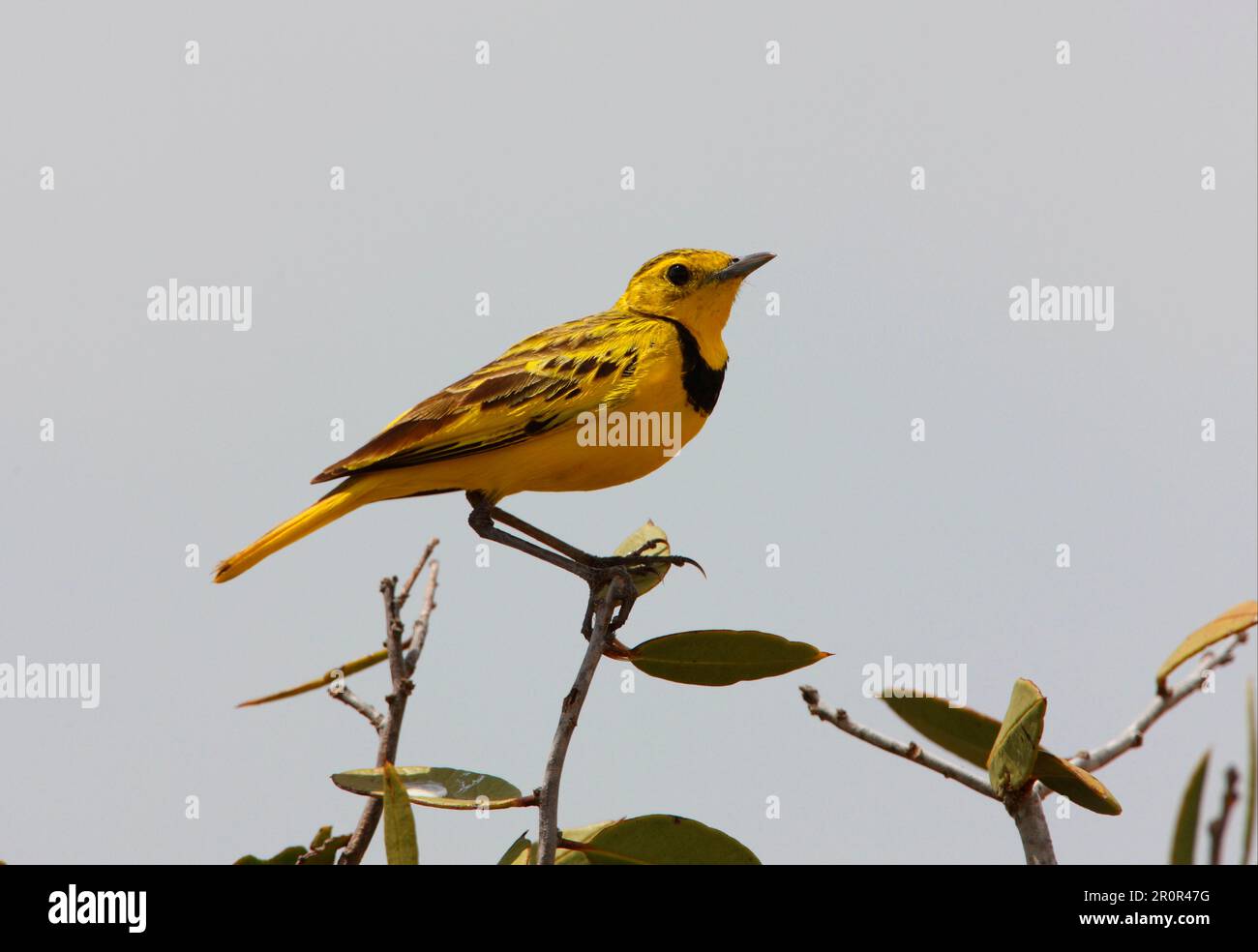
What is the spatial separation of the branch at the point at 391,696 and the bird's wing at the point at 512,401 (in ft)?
4.71

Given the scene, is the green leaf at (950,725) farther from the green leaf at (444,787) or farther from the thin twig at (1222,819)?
the green leaf at (444,787)

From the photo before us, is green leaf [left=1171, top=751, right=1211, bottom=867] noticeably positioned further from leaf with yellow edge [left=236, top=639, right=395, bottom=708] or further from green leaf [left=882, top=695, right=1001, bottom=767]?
leaf with yellow edge [left=236, top=639, right=395, bottom=708]

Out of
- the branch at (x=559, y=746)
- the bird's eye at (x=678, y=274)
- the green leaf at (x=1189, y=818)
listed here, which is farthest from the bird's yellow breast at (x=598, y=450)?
the green leaf at (x=1189, y=818)

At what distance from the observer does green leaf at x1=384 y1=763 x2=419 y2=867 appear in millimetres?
3002

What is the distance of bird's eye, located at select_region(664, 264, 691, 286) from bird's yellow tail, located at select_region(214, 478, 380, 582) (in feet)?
7.04

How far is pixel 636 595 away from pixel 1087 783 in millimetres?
1829

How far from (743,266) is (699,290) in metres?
0.27

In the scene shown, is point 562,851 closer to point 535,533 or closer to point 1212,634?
point 1212,634

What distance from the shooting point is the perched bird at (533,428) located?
557cm

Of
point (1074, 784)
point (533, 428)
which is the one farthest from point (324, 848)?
point (533, 428)

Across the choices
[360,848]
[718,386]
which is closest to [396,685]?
[360,848]

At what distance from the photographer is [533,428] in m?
5.68

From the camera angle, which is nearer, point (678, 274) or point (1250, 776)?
point (1250, 776)
